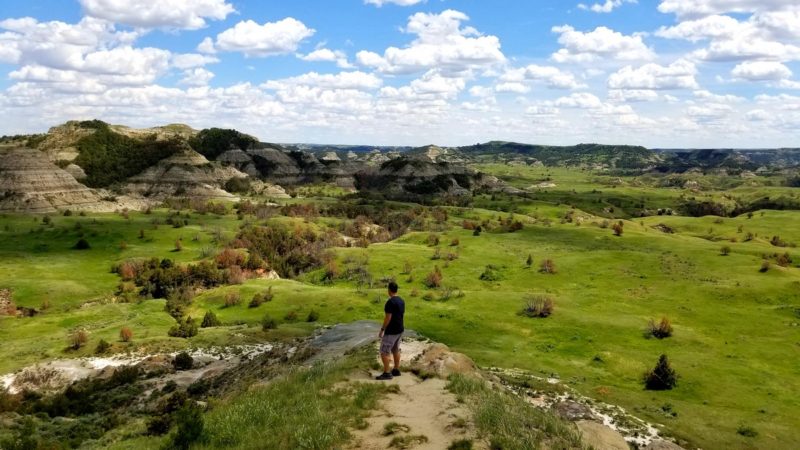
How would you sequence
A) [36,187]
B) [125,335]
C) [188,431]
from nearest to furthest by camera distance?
[188,431] < [125,335] < [36,187]

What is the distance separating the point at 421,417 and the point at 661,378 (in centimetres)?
2500

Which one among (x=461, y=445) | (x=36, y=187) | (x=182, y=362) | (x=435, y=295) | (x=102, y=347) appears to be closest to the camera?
(x=461, y=445)

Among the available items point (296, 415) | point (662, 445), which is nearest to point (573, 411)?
point (662, 445)

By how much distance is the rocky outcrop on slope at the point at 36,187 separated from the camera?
11281 cm

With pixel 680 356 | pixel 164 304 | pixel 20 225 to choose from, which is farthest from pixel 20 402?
pixel 20 225

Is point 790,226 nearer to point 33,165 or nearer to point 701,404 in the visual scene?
point 701,404

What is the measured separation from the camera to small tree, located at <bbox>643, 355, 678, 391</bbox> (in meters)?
35.1

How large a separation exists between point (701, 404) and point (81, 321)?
5180cm

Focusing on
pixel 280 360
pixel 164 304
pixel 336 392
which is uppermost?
pixel 336 392

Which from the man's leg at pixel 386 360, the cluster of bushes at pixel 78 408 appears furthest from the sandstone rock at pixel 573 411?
the cluster of bushes at pixel 78 408

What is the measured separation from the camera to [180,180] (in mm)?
160125

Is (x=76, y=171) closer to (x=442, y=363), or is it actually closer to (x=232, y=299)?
(x=232, y=299)

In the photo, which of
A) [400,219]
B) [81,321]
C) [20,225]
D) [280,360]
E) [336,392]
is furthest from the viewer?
[400,219]

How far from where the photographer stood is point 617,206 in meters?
187
